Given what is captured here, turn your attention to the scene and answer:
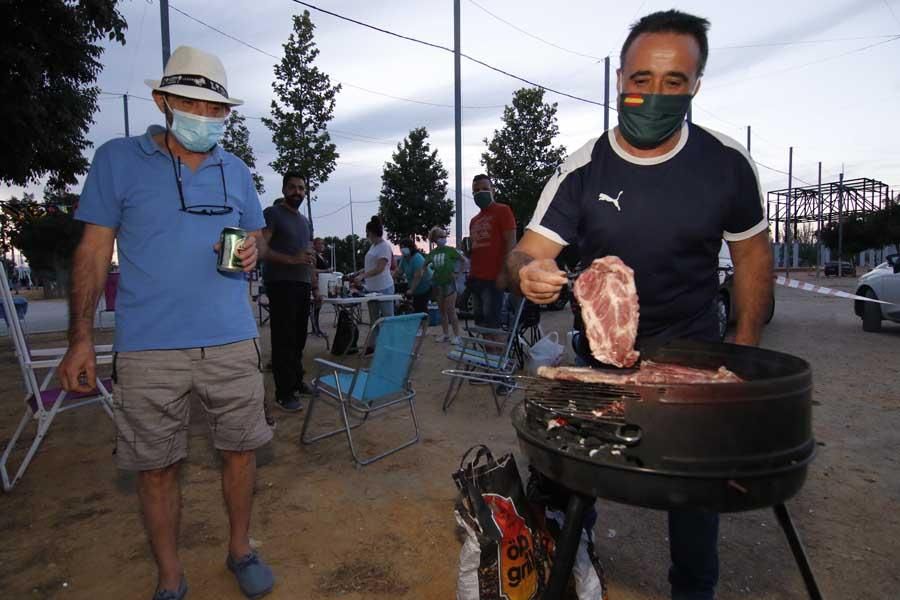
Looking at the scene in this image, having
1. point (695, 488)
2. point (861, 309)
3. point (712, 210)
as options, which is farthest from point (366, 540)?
point (861, 309)

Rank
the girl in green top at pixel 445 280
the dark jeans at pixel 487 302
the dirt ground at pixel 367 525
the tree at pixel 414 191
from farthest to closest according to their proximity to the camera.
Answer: the tree at pixel 414 191, the girl in green top at pixel 445 280, the dark jeans at pixel 487 302, the dirt ground at pixel 367 525

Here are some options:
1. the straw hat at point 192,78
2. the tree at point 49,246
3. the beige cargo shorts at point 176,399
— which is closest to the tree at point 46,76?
the straw hat at point 192,78

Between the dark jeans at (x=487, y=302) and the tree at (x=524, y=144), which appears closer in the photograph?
the dark jeans at (x=487, y=302)

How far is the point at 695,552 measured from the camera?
1868mm

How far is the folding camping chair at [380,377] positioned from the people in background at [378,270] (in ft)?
13.6

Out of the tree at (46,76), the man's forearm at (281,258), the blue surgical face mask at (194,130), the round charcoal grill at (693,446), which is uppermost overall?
the tree at (46,76)

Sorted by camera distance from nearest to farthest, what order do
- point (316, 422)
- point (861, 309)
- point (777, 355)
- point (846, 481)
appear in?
point (777, 355) → point (846, 481) → point (316, 422) → point (861, 309)

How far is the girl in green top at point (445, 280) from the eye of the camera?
831 centimetres

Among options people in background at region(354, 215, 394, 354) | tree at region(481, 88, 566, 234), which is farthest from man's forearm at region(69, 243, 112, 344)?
tree at region(481, 88, 566, 234)

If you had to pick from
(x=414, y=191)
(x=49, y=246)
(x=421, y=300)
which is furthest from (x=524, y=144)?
(x=49, y=246)

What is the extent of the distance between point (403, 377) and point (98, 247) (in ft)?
8.23

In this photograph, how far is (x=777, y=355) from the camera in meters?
1.60

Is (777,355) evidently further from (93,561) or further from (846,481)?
(93,561)

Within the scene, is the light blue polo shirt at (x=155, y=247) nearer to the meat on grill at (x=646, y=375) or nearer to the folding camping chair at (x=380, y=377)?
the meat on grill at (x=646, y=375)
